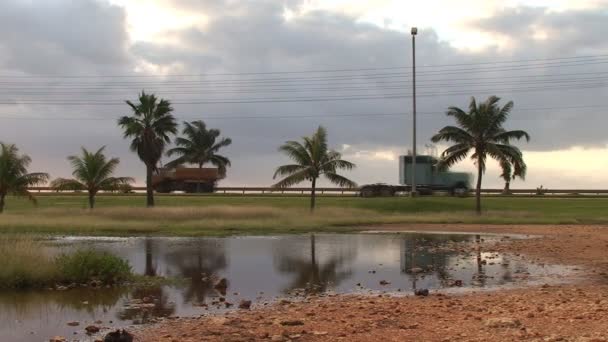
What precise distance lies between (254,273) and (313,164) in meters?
25.7

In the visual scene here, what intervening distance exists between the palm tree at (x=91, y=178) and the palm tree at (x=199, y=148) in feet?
97.8

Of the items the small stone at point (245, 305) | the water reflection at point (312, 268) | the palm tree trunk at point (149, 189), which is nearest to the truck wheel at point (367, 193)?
the palm tree trunk at point (149, 189)

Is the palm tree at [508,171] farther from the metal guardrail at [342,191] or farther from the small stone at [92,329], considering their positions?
the small stone at [92,329]

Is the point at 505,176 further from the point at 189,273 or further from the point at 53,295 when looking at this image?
the point at 53,295

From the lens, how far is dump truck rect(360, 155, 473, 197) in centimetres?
5756

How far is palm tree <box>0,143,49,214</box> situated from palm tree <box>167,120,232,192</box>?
33.1m

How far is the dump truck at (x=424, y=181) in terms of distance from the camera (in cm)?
5756

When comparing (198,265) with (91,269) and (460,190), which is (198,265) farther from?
(460,190)

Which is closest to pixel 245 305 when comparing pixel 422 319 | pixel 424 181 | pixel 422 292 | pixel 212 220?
pixel 422 319

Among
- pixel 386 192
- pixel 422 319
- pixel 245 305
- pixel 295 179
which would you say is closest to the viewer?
pixel 422 319

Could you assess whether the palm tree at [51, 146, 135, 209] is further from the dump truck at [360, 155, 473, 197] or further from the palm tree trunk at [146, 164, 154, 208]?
the dump truck at [360, 155, 473, 197]

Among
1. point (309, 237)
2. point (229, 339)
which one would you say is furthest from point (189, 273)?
point (309, 237)

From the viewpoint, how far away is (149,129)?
140 ft

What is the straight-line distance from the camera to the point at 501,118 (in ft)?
134
